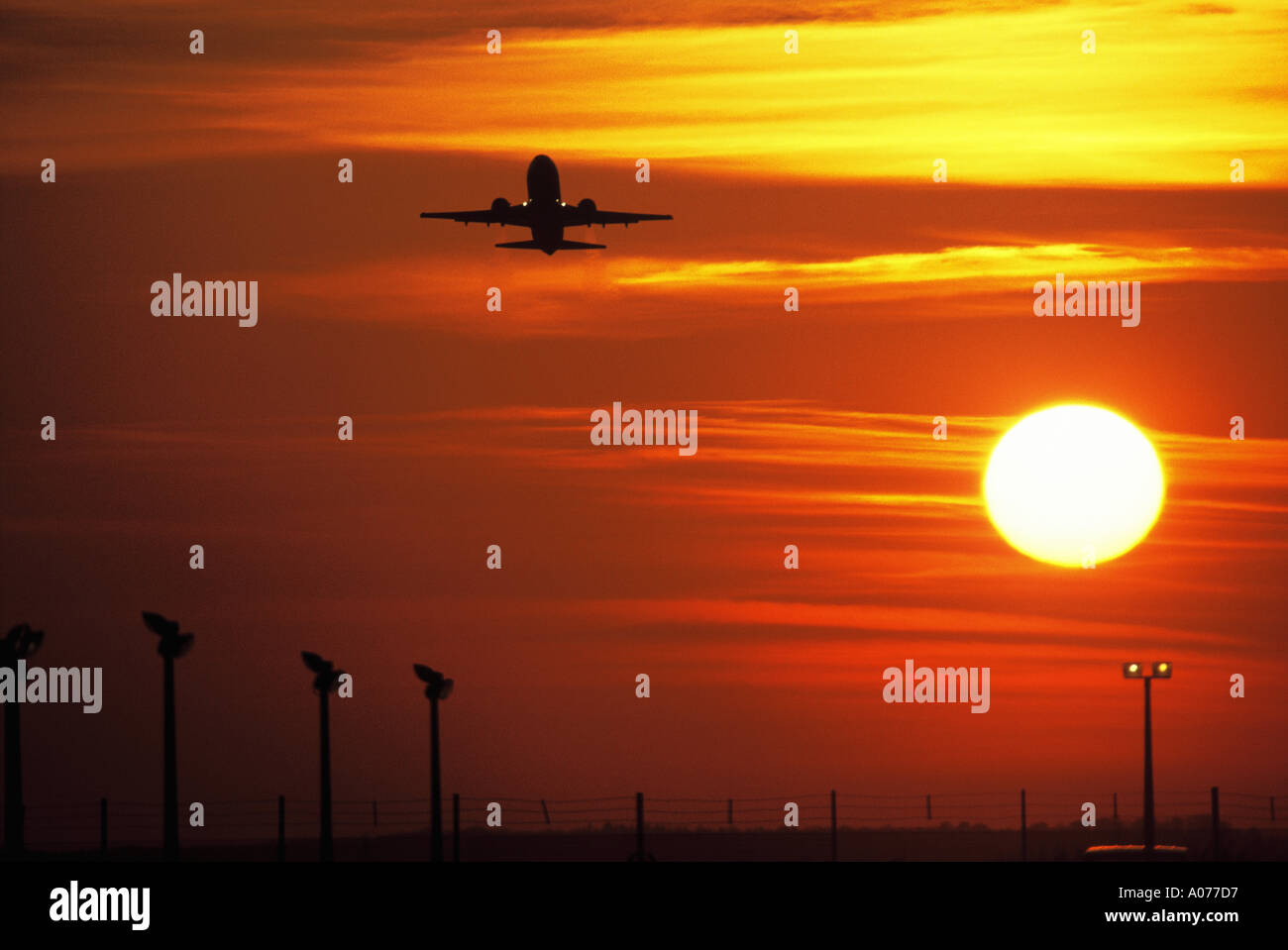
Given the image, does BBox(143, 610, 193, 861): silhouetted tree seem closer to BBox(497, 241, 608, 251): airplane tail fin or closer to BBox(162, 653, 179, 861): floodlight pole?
BBox(162, 653, 179, 861): floodlight pole

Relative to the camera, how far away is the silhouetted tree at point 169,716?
4750 centimetres

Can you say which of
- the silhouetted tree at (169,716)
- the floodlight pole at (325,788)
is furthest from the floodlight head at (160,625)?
the floodlight pole at (325,788)

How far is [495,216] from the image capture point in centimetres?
9450

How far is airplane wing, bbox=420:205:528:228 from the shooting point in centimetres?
9388

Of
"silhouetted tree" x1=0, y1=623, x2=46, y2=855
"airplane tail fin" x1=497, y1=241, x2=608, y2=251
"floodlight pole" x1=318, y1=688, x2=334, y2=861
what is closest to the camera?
"silhouetted tree" x1=0, y1=623, x2=46, y2=855

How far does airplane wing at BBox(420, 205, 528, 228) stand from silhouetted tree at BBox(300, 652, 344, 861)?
33.2 meters

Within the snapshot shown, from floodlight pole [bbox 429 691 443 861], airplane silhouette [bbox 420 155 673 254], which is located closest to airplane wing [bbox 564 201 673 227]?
airplane silhouette [bbox 420 155 673 254]

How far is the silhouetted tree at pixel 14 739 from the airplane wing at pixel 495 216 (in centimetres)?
4694

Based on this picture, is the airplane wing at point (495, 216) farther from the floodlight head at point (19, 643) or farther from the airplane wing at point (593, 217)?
the floodlight head at point (19, 643)

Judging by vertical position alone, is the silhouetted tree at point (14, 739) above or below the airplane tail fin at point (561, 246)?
below

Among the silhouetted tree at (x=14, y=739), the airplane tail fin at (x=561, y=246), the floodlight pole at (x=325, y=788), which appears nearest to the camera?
the silhouetted tree at (x=14, y=739)

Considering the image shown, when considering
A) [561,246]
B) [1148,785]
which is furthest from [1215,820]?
[561,246]

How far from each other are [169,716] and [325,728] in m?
15.0
